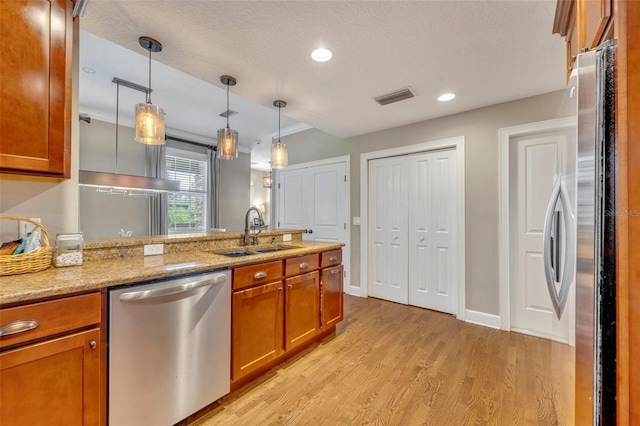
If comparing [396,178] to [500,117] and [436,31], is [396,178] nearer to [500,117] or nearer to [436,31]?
[500,117]

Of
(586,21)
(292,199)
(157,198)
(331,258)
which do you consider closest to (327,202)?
(292,199)

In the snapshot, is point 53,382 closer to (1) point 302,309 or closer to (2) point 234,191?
(1) point 302,309

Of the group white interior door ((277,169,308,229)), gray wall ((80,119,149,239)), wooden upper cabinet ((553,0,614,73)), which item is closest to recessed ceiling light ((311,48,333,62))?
wooden upper cabinet ((553,0,614,73))

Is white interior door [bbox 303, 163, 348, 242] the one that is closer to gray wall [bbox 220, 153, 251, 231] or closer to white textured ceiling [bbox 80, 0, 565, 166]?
white textured ceiling [bbox 80, 0, 565, 166]

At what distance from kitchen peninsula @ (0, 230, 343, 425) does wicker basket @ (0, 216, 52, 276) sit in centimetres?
6

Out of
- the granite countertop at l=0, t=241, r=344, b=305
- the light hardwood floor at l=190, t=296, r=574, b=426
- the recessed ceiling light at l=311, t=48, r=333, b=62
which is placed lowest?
the light hardwood floor at l=190, t=296, r=574, b=426

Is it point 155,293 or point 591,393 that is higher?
point 155,293

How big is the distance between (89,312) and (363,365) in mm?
1852

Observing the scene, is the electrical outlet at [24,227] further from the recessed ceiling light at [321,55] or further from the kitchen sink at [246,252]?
the recessed ceiling light at [321,55]

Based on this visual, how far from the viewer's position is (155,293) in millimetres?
1350

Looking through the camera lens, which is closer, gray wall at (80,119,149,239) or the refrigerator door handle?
the refrigerator door handle

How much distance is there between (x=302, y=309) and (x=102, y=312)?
1.41 meters

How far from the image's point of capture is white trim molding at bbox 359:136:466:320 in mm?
3100

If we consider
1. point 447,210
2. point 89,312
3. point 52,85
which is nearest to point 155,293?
point 89,312
